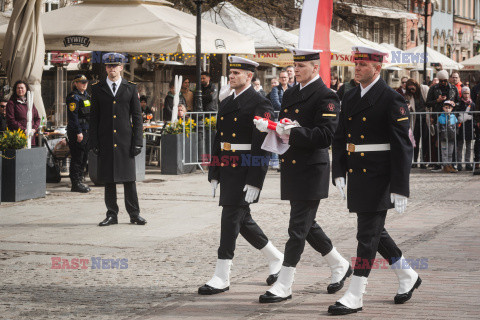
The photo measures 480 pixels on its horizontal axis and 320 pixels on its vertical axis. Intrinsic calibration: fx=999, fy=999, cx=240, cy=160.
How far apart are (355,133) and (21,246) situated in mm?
4338

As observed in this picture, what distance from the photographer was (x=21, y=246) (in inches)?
400

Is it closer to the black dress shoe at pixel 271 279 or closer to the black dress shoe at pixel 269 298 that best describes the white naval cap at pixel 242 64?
the black dress shoe at pixel 271 279

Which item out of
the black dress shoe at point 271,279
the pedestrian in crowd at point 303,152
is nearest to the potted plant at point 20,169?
the black dress shoe at point 271,279

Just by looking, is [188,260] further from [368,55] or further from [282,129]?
[368,55]

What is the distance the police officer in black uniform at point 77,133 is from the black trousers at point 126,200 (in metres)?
3.65

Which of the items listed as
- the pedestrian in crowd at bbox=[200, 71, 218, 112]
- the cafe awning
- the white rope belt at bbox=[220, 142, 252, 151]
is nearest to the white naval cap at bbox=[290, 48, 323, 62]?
the white rope belt at bbox=[220, 142, 252, 151]

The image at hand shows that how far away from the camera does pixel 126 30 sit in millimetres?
16750

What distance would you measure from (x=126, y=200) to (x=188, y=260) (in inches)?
105

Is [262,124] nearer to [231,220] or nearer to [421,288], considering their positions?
[231,220]

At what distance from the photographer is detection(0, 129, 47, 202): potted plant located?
13930mm

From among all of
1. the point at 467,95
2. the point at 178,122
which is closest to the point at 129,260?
the point at 178,122

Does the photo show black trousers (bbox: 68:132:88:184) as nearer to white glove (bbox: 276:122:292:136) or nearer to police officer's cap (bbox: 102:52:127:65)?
police officer's cap (bbox: 102:52:127:65)

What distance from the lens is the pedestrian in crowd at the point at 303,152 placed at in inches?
289

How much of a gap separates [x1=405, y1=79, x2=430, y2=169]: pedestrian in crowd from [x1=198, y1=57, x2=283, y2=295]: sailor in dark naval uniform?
39.3 feet
